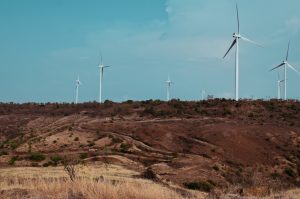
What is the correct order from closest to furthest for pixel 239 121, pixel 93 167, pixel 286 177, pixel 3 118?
pixel 93 167 < pixel 286 177 < pixel 239 121 < pixel 3 118

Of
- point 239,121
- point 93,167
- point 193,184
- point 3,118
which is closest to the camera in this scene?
point 193,184

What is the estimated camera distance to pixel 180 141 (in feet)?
171

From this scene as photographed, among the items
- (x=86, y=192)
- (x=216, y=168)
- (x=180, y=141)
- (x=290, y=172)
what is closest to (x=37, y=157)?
(x=180, y=141)

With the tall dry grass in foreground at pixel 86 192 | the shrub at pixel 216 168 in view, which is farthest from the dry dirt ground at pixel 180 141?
the tall dry grass in foreground at pixel 86 192

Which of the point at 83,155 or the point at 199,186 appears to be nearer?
the point at 199,186

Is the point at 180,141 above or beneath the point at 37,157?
above

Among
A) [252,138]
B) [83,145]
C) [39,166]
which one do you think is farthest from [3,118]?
[252,138]

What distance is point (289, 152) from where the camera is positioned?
5112 cm

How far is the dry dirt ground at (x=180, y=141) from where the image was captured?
146 ft

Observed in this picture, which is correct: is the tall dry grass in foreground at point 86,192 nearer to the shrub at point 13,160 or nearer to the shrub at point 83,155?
the shrub at point 83,155

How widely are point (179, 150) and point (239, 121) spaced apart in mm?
11145

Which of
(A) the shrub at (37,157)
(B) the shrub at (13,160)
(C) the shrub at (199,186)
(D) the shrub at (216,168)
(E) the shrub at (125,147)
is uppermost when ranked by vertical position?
(E) the shrub at (125,147)

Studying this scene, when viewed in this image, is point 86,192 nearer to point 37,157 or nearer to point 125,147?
point 37,157

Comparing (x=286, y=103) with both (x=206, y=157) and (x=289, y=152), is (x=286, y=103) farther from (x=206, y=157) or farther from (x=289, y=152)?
(x=206, y=157)
